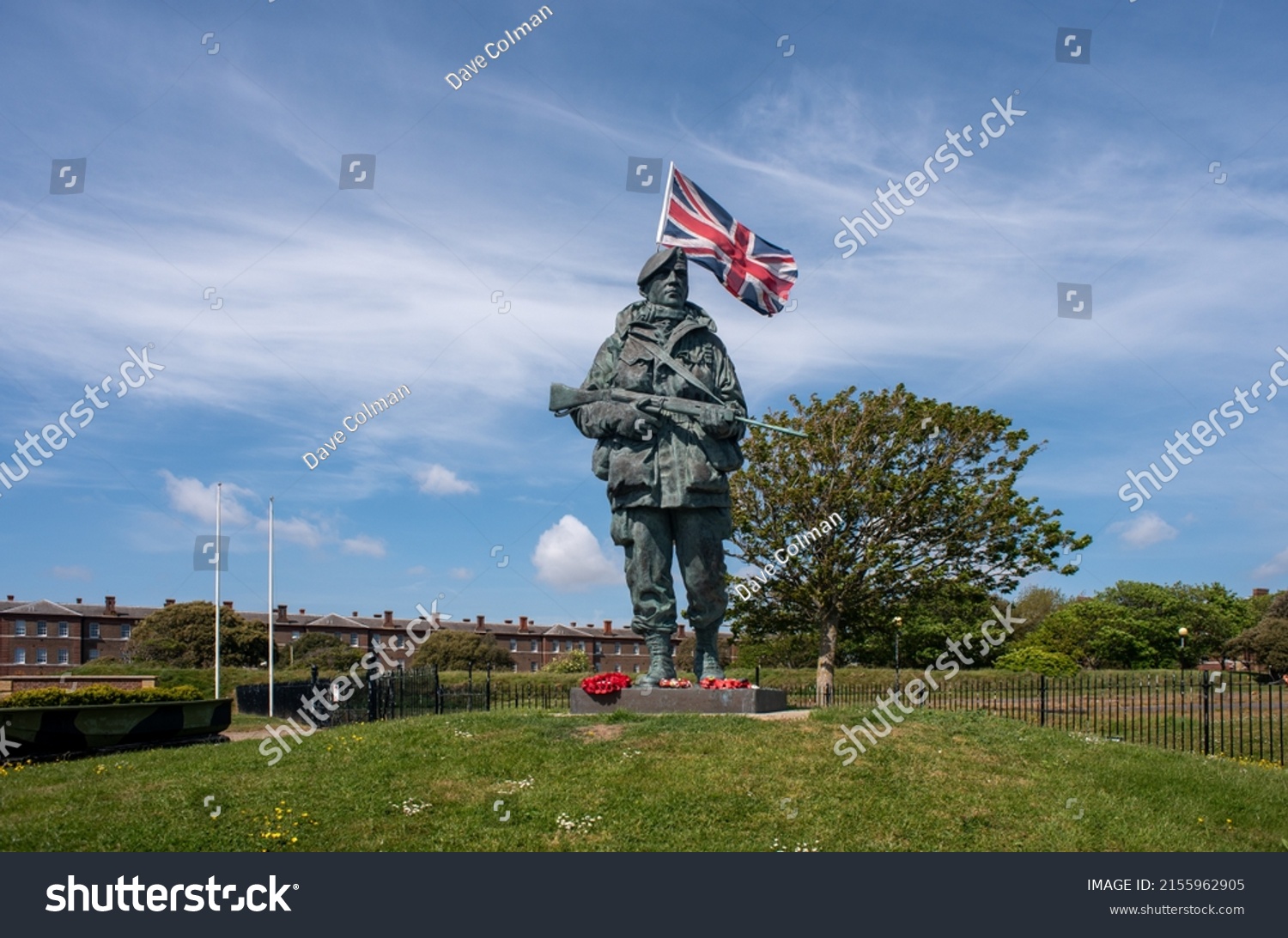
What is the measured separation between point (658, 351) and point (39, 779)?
7.37 metres

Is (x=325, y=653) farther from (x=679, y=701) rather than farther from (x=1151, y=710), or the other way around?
(x=679, y=701)

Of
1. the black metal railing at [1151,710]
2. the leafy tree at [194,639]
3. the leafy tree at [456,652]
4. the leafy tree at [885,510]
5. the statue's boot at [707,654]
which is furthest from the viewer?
the leafy tree at [456,652]

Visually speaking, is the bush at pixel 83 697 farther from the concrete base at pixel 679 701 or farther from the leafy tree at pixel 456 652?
the leafy tree at pixel 456 652

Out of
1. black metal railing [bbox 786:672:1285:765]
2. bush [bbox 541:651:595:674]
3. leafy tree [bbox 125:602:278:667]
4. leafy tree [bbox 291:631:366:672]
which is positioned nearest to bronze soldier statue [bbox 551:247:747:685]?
black metal railing [bbox 786:672:1285:765]

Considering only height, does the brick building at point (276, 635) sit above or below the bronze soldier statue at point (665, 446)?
below

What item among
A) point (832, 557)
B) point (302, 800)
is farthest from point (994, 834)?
point (832, 557)

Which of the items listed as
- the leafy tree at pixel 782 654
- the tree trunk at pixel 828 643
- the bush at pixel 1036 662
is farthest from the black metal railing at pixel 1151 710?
the leafy tree at pixel 782 654

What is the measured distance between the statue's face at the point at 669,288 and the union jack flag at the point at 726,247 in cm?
29

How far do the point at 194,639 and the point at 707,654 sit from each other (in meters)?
49.4

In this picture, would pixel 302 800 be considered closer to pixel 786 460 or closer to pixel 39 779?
pixel 39 779

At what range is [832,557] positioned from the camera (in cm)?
3127

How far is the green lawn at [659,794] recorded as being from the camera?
8.22 metres

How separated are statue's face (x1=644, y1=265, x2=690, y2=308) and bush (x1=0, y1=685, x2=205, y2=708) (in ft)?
28.9

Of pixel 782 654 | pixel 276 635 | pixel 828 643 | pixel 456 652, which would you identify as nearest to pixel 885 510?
pixel 828 643
